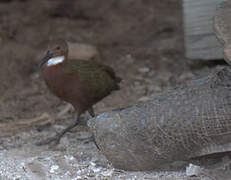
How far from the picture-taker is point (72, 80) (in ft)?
15.3

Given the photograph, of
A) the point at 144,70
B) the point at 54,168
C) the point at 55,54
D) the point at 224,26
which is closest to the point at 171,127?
the point at 224,26

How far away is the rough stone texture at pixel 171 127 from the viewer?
3273mm

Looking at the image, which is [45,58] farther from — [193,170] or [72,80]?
[193,170]

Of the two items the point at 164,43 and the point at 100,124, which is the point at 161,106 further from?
the point at 164,43

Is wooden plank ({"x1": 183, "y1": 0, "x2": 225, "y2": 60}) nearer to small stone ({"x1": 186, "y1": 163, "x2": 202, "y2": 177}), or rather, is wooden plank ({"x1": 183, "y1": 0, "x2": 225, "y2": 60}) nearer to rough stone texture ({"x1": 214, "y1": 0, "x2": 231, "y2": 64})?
rough stone texture ({"x1": 214, "y1": 0, "x2": 231, "y2": 64})

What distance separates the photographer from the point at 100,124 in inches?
142

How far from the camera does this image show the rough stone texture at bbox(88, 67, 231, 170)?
3273 millimetres

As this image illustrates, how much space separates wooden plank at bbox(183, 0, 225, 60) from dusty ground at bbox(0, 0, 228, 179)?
1.55ft

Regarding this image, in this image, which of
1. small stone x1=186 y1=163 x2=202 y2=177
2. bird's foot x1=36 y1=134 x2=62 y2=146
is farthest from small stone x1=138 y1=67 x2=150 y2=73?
small stone x1=186 y1=163 x2=202 y2=177

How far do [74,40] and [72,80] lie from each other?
2.43 m

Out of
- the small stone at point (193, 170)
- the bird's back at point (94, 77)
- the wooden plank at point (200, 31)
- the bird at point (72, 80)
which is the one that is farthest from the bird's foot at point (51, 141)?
the wooden plank at point (200, 31)

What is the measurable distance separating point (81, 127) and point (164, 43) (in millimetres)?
2251

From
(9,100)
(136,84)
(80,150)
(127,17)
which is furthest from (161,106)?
(127,17)

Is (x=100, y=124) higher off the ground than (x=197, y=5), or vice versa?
(x=197, y=5)
